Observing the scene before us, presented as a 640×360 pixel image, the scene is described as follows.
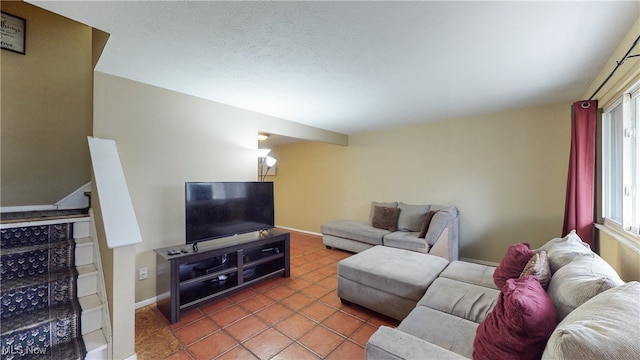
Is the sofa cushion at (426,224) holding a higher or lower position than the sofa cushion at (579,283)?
lower

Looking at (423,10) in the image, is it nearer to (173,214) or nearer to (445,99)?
(445,99)

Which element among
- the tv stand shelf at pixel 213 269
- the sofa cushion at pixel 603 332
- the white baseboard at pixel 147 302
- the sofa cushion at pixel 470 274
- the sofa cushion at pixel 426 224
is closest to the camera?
the sofa cushion at pixel 603 332

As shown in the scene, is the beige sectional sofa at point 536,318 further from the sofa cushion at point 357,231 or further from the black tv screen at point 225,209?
the black tv screen at point 225,209

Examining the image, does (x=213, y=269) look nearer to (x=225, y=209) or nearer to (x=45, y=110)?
(x=225, y=209)

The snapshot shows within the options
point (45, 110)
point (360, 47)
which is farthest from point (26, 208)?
point (360, 47)

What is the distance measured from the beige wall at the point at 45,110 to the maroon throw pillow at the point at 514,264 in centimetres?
388

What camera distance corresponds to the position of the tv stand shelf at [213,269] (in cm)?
226

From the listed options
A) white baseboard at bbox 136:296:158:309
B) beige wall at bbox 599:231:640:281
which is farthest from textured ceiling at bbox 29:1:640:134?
white baseboard at bbox 136:296:158:309

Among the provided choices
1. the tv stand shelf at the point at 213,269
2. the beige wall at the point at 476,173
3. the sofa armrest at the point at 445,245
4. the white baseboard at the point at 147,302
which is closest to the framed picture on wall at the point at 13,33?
the tv stand shelf at the point at 213,269

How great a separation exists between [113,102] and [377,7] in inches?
98.4

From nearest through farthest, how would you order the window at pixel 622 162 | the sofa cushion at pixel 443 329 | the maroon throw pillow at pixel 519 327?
the maroon throw pillow at pixel 519 327, the sofa cushion at pixel 443 329, the window at pixel 622 162

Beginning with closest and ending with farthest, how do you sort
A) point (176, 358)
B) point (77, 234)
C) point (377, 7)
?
1. point (377, 7)
2. point (176, 358)
3. point (77, 234)

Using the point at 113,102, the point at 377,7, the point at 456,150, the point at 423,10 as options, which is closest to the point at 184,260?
the point at 113,102

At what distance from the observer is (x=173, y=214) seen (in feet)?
8.91
